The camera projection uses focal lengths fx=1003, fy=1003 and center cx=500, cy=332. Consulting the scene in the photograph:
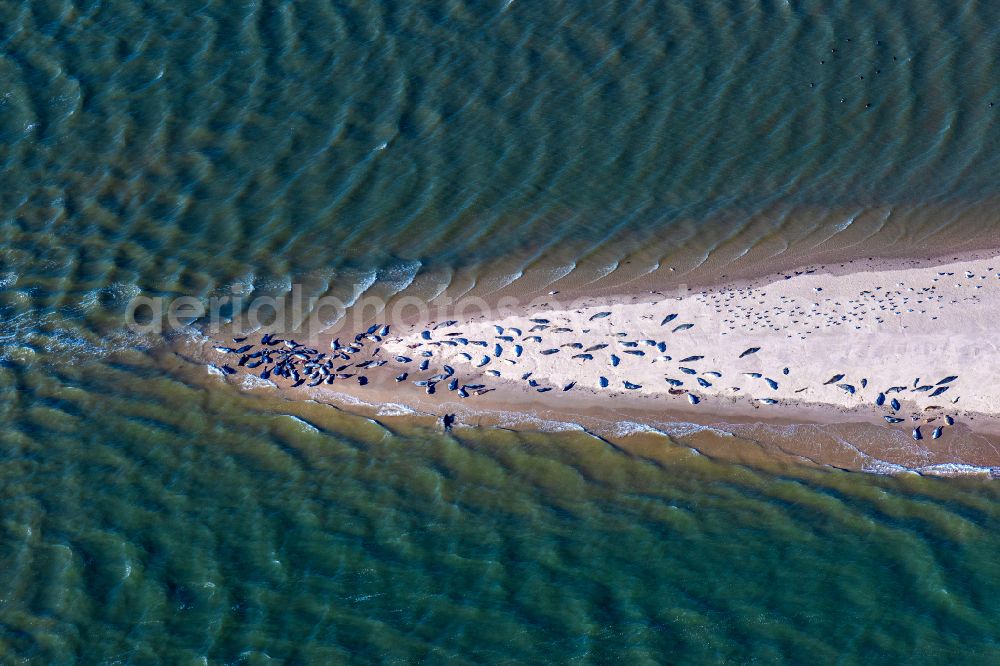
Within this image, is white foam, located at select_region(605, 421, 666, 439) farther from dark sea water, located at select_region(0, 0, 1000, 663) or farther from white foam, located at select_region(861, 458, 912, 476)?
white foam, located at select_region(861, 458, 912, 476)

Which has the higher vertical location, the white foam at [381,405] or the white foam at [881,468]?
the white foam at [381,405]

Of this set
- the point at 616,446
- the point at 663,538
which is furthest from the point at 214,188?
the point at 663,538

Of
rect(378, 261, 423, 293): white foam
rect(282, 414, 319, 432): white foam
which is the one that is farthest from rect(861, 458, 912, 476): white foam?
rect(282, 414, 319, 432): white foam

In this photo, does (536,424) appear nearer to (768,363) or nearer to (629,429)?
(629,429)

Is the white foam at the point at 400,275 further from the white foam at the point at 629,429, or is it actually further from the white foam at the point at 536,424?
the white foam at the point at 629,429

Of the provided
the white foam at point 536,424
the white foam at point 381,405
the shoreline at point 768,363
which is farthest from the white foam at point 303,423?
the white foam at point 536,424

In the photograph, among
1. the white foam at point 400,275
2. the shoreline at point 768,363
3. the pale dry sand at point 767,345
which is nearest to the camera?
the shoreline at point 768,363

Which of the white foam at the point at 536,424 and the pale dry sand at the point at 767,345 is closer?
the white foam at the point at 536,424

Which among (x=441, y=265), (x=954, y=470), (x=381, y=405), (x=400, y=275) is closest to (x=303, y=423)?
(x=381, y=405)
